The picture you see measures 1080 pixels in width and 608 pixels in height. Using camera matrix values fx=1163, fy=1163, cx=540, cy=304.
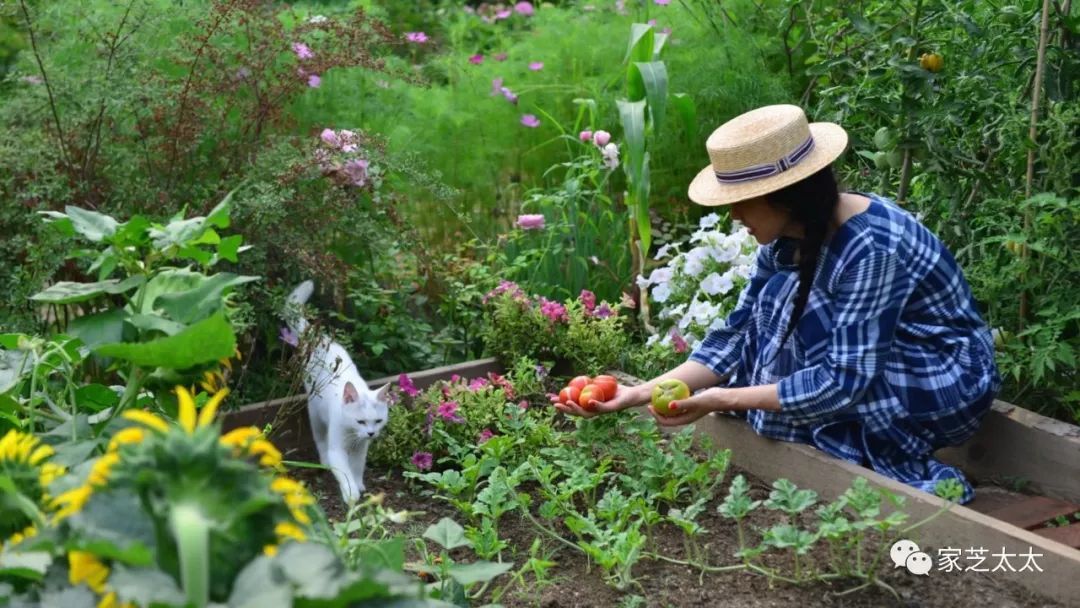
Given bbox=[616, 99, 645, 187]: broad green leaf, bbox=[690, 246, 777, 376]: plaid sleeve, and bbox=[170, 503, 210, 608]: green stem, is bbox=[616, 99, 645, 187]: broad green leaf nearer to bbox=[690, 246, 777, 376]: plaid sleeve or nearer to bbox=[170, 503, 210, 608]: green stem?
bbox=[690, 246, 777, 376]: plaid sleeve

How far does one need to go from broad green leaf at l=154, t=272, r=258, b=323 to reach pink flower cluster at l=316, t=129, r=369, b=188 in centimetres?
178

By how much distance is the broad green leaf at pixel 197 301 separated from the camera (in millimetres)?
1771

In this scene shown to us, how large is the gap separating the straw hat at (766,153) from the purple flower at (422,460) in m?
1.04

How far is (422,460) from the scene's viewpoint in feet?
10.5

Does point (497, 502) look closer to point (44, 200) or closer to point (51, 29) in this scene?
point (44, 200)

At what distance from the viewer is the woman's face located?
2797 mm

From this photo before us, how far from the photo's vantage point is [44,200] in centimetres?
346

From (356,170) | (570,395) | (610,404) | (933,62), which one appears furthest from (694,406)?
(356,170)

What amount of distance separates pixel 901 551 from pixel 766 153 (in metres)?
0.96

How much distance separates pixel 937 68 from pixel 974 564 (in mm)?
1419

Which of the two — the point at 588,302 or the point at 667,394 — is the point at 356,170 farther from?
the point at 667,394

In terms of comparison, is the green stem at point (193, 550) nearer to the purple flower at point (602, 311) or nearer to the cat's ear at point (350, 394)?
the cat's ear at point (350, 394)

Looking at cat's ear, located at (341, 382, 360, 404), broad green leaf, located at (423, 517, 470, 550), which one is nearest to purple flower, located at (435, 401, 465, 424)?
cat's ear, located at (341, 382, 360, 404)

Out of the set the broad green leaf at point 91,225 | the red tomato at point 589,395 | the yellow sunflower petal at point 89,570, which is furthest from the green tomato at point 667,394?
the yellow sunflower petal at point 89,570
